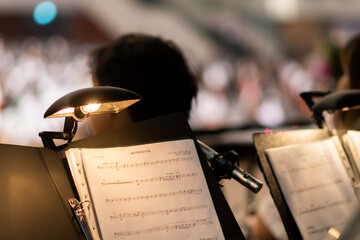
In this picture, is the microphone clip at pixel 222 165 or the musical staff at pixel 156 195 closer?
the musical staff at pixel 156 195

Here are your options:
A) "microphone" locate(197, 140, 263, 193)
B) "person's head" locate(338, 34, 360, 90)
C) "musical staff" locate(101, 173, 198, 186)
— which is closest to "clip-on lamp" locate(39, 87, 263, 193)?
"microphone" locate(197, 140, 263, 193)

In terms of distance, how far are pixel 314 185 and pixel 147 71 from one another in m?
0.62

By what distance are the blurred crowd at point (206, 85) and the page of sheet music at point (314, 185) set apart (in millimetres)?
1677

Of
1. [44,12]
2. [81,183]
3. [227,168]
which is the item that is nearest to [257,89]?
[44,12]

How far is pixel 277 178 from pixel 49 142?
61 centimetres

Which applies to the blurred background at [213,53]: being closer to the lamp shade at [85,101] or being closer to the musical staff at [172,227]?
the musical staff at [172,227]

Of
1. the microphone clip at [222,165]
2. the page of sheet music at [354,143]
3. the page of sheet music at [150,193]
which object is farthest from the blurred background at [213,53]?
the page of sheet music at [150,193]

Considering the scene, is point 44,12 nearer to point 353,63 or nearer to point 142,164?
point 353,63

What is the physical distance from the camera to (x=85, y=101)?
0.90 m

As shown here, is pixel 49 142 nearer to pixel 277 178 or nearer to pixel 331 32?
pixel 277 178

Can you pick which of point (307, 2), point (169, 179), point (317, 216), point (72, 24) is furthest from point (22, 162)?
point (307, 2)

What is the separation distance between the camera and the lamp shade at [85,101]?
89 cm

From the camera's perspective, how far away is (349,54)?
2002mm

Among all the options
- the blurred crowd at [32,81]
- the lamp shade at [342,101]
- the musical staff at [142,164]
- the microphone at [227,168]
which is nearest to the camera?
the musical staff at [142,164]
